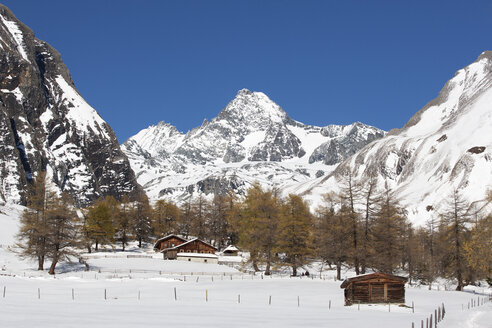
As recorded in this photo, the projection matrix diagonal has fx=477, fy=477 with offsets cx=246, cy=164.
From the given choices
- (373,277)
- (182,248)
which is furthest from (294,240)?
(182,248)

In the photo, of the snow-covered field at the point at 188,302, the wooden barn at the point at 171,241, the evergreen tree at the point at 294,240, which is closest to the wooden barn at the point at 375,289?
the snow-covered field at the point at 188,302

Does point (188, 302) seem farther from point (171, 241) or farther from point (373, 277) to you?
point (171, 241)

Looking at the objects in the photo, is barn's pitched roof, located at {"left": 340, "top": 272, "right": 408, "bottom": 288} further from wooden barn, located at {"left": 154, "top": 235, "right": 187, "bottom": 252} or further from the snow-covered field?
wooden barn, located at {"left": 154, "top": 235, "right": 187, "bottom": 252}

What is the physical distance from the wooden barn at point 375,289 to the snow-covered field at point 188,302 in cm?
92

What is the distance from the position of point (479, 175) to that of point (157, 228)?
102m

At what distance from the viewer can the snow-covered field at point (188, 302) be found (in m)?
22.9

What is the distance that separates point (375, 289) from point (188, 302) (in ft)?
47.1

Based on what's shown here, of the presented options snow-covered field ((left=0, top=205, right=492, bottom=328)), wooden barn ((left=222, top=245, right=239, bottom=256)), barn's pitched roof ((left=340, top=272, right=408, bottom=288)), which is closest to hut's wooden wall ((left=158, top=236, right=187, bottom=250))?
wooden barn ((left=222, top=245, right=239, bottom=256))

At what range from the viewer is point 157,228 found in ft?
282

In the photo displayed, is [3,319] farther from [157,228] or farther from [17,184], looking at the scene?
[17,184]

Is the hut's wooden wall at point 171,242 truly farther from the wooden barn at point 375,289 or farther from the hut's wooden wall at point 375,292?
the hut's wooden wall at point 375,292

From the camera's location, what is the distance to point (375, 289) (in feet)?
118

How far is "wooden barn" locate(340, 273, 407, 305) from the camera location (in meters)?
35.2

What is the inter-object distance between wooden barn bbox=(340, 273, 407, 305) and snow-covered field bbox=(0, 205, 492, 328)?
0.92m
